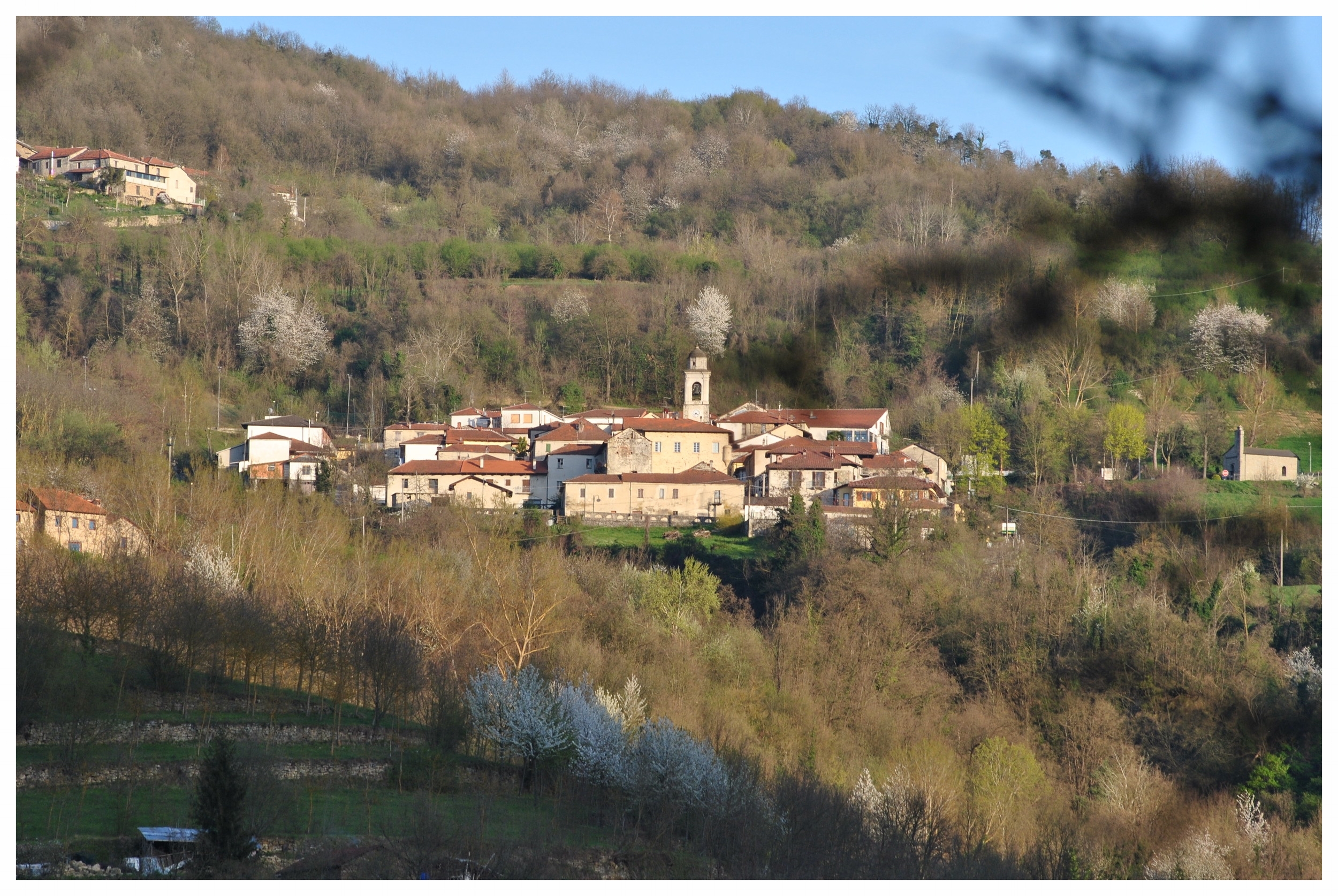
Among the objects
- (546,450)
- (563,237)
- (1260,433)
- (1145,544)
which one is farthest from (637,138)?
(1260,433)

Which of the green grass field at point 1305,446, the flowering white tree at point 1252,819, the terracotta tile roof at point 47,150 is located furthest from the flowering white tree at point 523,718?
the green grass field at point 1305,446

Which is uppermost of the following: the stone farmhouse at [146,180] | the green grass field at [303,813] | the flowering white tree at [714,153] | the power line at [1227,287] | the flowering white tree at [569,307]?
the stone farmhouse at [146,180]

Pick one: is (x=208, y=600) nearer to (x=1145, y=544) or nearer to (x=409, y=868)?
(x=409, y=868)

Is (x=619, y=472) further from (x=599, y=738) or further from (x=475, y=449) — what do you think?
(x=599, y=738)

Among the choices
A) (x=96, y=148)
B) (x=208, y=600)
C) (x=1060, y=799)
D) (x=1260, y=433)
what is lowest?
(x=1060, y=799)

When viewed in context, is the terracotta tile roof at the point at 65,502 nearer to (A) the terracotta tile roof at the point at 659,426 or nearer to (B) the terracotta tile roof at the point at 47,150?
(A) the terracotta tile roof at the point at 659,426
